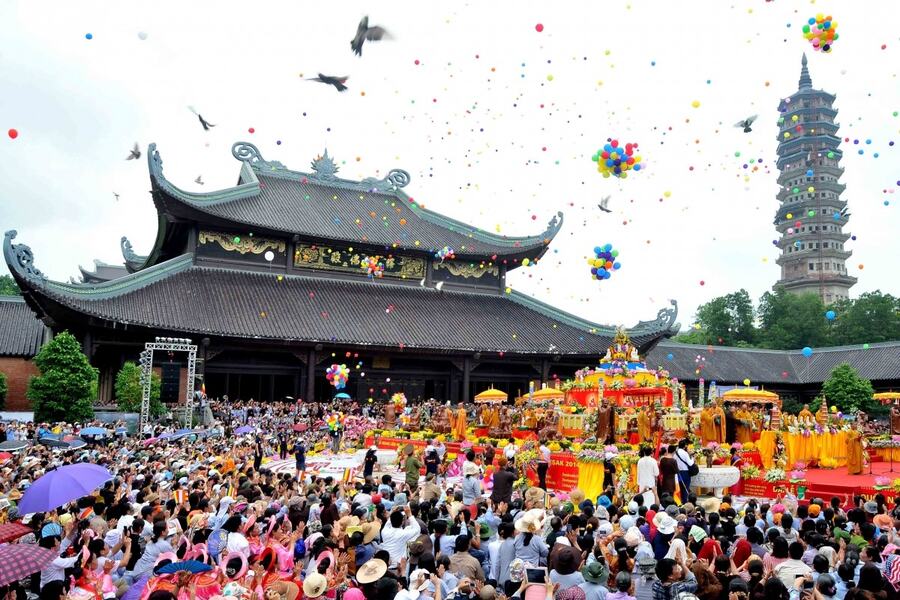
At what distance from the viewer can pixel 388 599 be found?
5.69 metres

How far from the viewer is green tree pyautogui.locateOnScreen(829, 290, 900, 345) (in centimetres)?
5728

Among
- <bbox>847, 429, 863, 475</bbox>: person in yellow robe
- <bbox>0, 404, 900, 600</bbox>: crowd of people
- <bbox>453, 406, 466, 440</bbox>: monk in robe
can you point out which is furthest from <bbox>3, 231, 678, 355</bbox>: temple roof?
<bbox>0, 404, 900, 600</bbox>: crowd of people

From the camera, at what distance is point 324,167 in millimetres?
41969

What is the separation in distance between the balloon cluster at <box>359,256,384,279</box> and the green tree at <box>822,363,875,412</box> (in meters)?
25.5

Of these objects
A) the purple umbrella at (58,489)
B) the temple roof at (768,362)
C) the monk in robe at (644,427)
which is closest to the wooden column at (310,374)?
the monk in robe at (644,427)

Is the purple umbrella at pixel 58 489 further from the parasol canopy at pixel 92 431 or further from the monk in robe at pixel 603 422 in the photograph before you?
the monk in robe at pixel 603 422

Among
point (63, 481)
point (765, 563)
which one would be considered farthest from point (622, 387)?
point (63, 481)

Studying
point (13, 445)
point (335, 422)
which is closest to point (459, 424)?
point (335, 422)

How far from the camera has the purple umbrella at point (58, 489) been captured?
308 inches

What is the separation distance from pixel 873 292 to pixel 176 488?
63.3 m

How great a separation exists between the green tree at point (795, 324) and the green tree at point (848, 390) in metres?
21.9

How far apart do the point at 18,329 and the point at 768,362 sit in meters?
42.9

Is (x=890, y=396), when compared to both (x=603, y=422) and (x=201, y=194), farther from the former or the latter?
(x=201, y=194)

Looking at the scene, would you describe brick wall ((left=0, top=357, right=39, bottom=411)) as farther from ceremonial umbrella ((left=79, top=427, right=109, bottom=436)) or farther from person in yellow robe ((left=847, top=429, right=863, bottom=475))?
person in yellow robe ((left=847, top=429, right=863, bottom=475))
